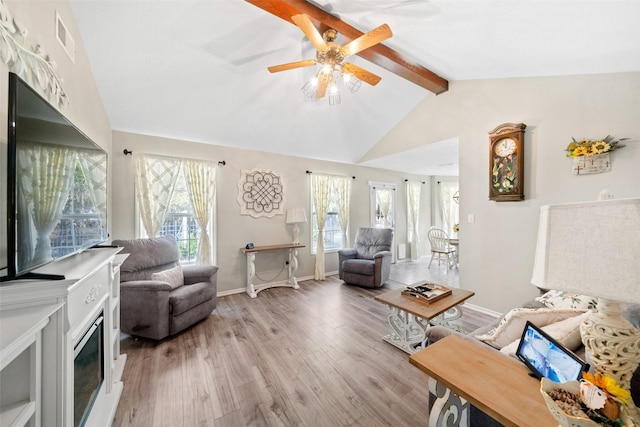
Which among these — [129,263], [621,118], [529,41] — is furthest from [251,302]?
[621,118]

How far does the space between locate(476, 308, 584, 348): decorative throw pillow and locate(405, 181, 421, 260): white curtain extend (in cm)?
511

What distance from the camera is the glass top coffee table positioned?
2.07 metres

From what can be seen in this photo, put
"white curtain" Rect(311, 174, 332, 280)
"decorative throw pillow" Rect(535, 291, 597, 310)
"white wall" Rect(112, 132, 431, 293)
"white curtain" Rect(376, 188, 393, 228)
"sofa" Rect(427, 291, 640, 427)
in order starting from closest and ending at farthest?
"sofa" Rect(427, 291, 640, 427), "decorative throw pillow" Rect(535, 291, 597, 310), "white wall" Rect(112, 132, 431, 293), "white curtain" Rect(311, 174, 332, 280), "white curtain" Rect(376, 188, 393, 228)

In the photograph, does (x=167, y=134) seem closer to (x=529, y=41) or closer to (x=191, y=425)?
(x=191, y=425)

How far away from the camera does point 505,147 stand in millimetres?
2826

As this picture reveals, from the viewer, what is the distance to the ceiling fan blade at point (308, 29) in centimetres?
161

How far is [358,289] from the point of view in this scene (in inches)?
158

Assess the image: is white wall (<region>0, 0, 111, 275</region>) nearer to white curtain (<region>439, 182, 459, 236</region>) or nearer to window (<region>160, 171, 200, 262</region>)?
window (<region>160, 171, 200, 262</region>)

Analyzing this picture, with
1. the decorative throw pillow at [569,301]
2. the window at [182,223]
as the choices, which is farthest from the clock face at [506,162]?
the window at [182,223]

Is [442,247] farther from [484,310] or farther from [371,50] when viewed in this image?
[371,50]

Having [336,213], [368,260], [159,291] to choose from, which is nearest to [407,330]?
[368,260]

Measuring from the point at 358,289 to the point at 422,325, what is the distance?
71.7 inches

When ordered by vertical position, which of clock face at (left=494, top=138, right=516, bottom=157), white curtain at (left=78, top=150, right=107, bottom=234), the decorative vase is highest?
clock face at (left=494, top=138, right=516, bottom=157)

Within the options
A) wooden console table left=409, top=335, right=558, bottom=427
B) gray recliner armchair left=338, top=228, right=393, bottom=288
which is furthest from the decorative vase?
gray recliner armchair left=338, top=228, right=393, bottom=288
